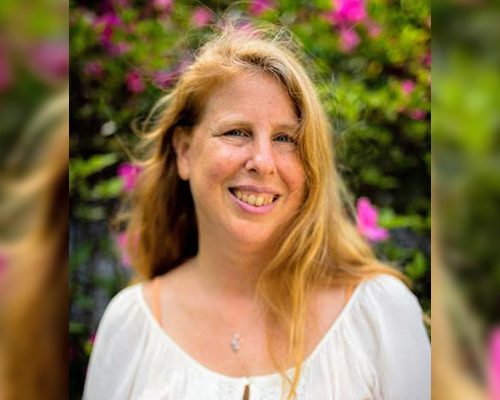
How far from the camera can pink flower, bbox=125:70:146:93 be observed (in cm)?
181

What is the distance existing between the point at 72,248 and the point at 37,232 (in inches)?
3.6

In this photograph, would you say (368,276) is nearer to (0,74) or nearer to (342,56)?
(342,56)

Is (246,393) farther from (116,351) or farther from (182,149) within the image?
(182,149)

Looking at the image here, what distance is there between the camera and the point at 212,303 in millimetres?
1779

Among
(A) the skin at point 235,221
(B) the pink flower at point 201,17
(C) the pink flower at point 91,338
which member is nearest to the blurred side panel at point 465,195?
(A) the skin at point 235,221

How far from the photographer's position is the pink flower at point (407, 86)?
1787 mm

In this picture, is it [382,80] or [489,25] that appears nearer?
[489,25]

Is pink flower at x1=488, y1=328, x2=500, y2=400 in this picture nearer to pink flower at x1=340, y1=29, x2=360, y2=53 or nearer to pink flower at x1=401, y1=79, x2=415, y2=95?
pink flower at x1=401, y1=79, x2=415, y2=95

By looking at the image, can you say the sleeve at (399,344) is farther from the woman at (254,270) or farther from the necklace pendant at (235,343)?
the necklace pendant at (235,343)

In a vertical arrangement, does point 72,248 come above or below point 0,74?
below

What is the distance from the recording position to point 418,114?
1.78 m

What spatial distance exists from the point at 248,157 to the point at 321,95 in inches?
7.9

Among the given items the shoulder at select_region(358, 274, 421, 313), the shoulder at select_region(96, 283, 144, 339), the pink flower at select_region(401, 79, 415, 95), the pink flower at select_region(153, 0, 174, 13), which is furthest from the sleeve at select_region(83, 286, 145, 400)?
the pink flower at select_region(401, 79, 415, 95)

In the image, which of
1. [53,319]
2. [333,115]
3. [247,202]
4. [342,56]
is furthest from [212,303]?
[342,56]
